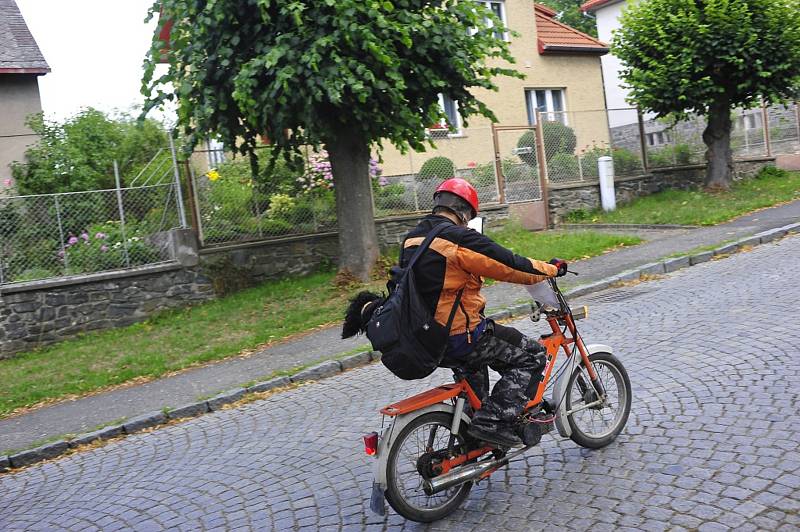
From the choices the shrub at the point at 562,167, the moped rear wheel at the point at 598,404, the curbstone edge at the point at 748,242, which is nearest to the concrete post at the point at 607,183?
the shrub at the point at 562,167

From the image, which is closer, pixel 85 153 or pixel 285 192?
pixel 285 192

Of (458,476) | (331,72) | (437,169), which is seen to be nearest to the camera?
(458,476)

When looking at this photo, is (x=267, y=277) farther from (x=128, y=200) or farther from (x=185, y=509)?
(x=185, y=509)

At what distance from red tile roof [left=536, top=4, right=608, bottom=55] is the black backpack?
76.0ft

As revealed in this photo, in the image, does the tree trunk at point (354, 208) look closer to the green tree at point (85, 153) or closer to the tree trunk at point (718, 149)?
the green tree at point (85, 153)

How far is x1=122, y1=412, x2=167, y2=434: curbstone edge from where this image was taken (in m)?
7.64

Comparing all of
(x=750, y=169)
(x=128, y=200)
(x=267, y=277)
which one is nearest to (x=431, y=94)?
(x=267, y=277)

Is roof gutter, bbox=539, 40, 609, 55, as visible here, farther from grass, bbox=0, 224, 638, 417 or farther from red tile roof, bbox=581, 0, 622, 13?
grass, bbox=0, 224, 638, 417

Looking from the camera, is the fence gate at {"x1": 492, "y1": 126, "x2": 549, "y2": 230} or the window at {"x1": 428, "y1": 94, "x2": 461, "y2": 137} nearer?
the window at {"x1": 428, "y1": 94, "x2": 461, "y2": 137}

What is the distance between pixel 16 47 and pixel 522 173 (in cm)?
1432

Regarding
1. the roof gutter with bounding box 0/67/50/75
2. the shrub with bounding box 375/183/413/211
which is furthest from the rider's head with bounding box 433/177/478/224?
the roof gutter with bounding box 0/67/50/75

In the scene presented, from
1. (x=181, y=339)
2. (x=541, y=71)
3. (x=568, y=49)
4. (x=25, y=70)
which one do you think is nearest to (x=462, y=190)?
(x=181, y=339)

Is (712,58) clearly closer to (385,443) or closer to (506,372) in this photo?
(506,372)

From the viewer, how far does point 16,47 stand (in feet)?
68.9
